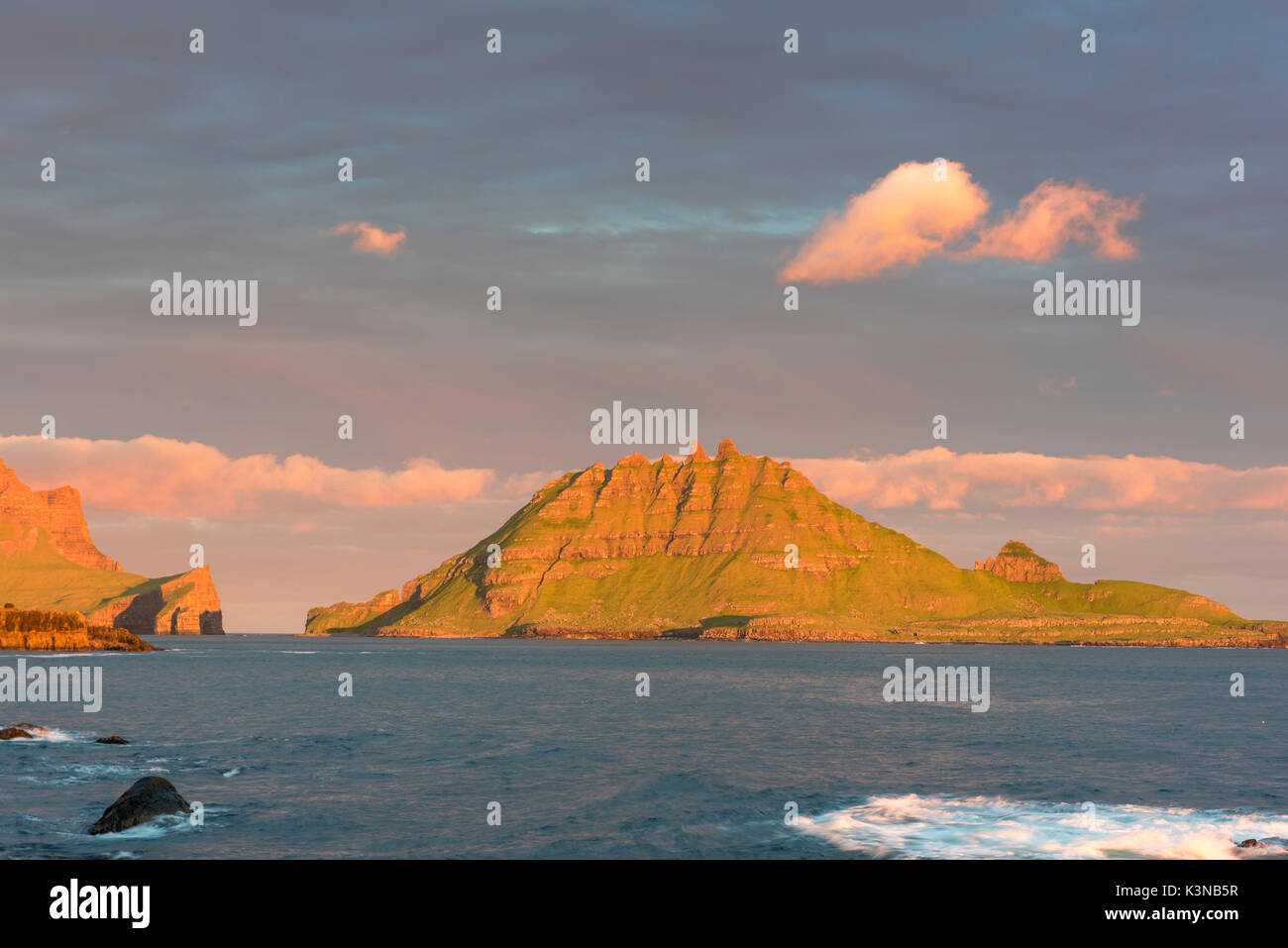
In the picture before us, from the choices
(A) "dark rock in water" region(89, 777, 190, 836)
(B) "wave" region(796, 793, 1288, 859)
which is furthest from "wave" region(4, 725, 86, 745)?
(B) "wave" region(796, 793, 1288, 859)

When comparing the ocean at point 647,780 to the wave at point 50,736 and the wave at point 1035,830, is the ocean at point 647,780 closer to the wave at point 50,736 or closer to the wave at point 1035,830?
the wave at point 1035,830

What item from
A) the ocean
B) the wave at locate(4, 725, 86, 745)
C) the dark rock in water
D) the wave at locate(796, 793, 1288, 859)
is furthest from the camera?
the wave at locate(4, 725, 86, 745)

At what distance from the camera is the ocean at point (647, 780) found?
134 feet

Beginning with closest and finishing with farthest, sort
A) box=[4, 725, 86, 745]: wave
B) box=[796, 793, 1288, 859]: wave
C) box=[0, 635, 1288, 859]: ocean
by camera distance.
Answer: box=[796, 793, 1288, 859]: wave → box=[0, 635, 1288, 859]: ocean → box=[4, 725, 86, 745]: wave

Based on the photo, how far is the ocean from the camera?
40844 mm

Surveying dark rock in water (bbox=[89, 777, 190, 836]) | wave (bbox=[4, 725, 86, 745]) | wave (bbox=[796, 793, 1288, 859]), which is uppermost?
dark rock in water (bbox=[89, 777, 190, 836])

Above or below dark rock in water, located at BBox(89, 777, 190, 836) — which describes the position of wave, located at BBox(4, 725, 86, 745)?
below

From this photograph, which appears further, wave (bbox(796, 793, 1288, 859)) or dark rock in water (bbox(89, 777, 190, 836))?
dark rock in water (bbox(89, 777, 190, 836))

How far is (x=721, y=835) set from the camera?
43.4 meters

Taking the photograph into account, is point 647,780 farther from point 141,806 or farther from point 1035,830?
point 141,806

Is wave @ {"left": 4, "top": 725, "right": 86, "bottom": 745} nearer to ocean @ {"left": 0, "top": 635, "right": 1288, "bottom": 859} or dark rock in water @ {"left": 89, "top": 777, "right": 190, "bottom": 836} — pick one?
ocean @ {"left": 0, "top": 635, "right": 1288, "bottom": 859}

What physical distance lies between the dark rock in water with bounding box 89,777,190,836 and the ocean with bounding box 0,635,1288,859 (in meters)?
0.73
